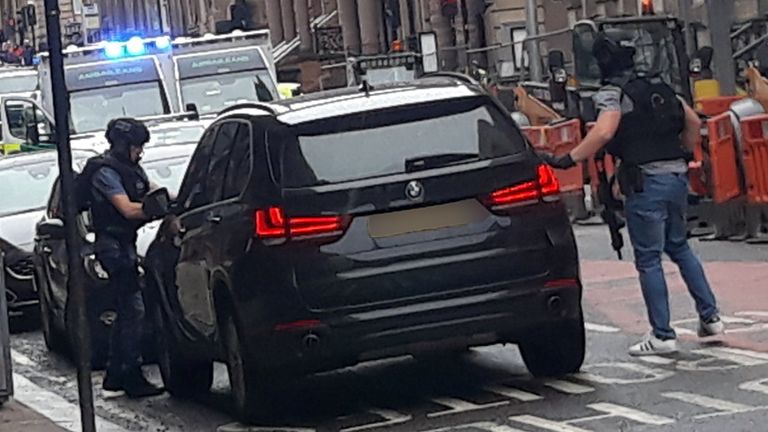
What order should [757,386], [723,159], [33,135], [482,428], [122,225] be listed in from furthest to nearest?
[33,135]
[723,159]
[122,225]
[757,386]
[482,428]

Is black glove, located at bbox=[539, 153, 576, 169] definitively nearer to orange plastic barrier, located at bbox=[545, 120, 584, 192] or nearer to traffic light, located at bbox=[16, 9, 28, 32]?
orange plastic barrier, located at bbox=[545, 120, 584, 192]

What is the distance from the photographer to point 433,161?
10492 millimetres

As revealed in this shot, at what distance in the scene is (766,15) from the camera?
3512cm

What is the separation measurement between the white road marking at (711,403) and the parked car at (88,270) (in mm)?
4212

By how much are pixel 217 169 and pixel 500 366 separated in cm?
213

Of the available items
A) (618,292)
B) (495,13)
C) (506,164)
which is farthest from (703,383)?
(495,13)

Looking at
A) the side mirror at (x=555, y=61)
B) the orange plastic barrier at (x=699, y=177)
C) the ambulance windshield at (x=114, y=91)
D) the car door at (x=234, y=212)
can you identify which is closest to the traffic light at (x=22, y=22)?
the side mirror at (x=555, y=61)

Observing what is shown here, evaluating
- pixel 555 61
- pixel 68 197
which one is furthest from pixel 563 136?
pixel 68 197

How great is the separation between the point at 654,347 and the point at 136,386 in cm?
335

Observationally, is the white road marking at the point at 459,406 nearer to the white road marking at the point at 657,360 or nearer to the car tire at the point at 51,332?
the white road marking at the point at 657,360

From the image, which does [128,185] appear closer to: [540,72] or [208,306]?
[208,306]

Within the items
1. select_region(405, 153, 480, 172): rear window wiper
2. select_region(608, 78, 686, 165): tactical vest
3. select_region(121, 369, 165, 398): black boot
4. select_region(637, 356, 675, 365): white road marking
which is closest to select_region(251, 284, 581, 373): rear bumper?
select_region(405, 153, 480, 172): rear window wiper

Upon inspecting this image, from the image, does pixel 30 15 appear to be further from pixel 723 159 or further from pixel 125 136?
pixel 125 136

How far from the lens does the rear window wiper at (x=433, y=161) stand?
10445mm
